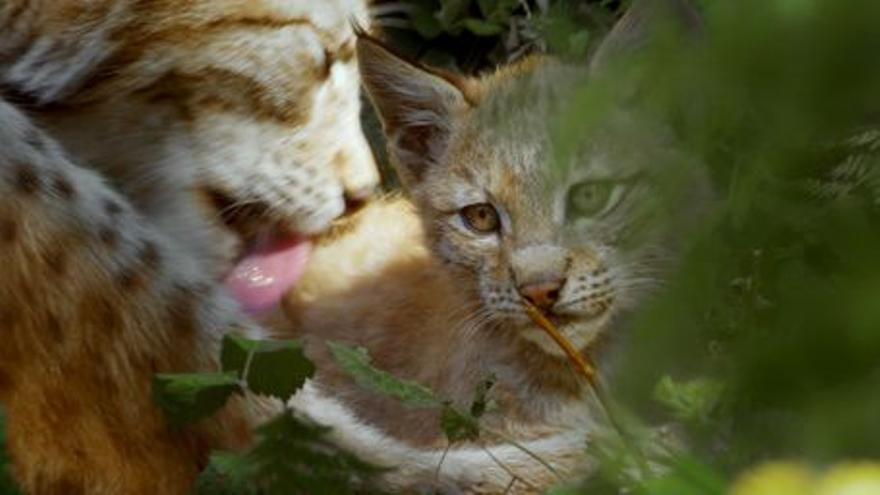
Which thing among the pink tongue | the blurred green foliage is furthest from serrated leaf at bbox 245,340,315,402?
the blurred green foliage

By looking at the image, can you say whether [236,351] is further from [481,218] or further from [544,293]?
[481,218]

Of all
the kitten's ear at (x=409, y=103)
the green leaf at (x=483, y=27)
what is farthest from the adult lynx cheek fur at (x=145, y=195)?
the green leaf at (x=483, y=27)

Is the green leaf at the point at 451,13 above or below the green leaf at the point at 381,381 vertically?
above

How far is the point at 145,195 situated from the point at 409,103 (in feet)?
1.87

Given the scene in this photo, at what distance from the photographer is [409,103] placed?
12.6ft

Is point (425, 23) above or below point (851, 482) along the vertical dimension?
above

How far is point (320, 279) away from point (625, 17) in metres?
1.50

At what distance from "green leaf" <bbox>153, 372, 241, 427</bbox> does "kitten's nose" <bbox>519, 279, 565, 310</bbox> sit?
1.07m

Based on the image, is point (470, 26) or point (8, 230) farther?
point (470, 26)

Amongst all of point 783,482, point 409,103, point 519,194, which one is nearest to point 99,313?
point 519,194

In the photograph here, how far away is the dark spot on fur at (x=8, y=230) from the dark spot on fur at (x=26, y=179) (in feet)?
0.29

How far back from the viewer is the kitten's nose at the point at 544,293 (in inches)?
130

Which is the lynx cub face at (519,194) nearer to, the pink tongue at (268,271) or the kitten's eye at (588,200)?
the kitten's eye at (588,200)

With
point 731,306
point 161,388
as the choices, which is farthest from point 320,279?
point 731,306
